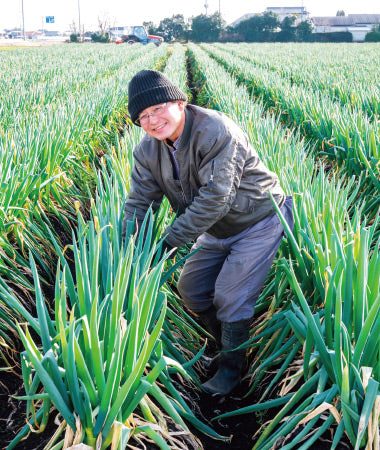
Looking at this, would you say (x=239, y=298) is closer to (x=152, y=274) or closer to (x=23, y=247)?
(x=152, y=274)

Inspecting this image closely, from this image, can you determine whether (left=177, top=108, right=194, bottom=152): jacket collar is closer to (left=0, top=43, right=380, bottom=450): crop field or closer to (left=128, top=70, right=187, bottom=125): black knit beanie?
(left=128, top=70, right=187, bottom=125): black knit beanie

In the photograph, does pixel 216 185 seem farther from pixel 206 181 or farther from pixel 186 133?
pixel 186 133

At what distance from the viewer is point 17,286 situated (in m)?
2.46

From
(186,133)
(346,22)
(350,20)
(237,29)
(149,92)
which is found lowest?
(186,133)

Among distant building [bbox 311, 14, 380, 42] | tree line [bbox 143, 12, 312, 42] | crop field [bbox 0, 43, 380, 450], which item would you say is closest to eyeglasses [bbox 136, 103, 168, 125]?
crop field [bbox 0, 43, 380, 450]

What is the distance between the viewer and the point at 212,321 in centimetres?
229

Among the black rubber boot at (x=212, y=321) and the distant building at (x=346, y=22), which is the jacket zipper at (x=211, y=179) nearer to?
the black rubber boot at (x=212, y=321)

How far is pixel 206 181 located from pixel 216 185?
0.05 meters

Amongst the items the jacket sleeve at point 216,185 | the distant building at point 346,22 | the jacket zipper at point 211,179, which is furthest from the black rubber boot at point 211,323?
the distant building at point 346,22

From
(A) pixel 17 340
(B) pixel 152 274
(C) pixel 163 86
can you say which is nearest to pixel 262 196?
(C) pixel 163 86

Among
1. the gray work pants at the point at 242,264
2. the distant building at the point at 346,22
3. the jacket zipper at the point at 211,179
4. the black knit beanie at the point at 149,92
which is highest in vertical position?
the distant building at the point at 346,22

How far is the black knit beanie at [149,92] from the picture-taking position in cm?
181

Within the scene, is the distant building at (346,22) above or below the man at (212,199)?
above

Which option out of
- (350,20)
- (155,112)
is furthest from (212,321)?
(350,20)
